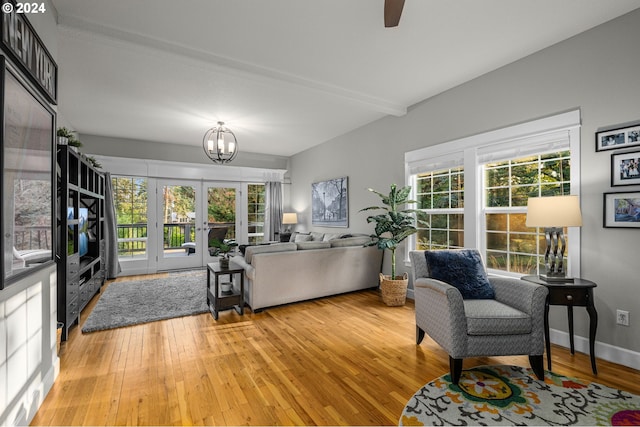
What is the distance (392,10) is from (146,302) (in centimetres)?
424

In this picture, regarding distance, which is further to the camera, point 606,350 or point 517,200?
point 517,200

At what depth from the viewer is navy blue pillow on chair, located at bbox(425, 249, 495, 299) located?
8.19 feet

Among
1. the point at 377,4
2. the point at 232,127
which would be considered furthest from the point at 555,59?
the point at 232,127

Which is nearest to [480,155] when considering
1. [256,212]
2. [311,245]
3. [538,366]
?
[538,366]

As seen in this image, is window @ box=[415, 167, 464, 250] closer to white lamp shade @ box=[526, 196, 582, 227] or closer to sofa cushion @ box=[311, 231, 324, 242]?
white lamp shade @ box=[526, 196, 582, 227]

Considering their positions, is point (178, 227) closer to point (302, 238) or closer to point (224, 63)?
point (302, 238)

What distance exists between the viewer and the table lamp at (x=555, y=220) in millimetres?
2281

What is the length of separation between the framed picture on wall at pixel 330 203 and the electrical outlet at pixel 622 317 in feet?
12.4

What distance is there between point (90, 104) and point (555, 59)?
547 centimetres

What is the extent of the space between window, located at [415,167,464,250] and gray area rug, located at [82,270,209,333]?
311 cm

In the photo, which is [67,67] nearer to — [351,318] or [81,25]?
[81,25]

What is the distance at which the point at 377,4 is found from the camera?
221 cm

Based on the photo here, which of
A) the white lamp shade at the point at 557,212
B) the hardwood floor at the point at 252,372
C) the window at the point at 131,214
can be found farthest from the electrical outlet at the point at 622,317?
the window at the point at 131,214

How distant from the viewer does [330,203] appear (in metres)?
6.07
